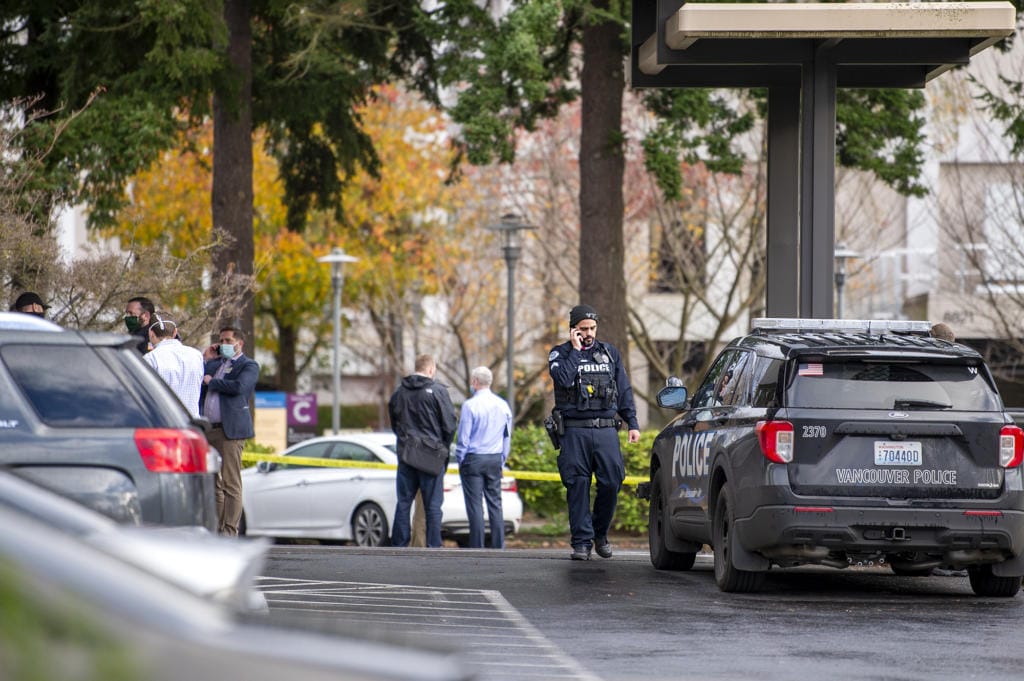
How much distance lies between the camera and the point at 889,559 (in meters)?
11.7

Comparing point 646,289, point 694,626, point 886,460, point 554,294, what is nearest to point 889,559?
point 886,460

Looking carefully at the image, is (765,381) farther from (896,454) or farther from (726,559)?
(726,559)

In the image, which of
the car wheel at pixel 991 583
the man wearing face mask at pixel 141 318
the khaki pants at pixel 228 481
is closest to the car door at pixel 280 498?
the khaki pants at pixel 228 481

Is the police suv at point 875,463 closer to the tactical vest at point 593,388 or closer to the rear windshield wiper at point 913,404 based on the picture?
the rear windshield wiper at point 913,404

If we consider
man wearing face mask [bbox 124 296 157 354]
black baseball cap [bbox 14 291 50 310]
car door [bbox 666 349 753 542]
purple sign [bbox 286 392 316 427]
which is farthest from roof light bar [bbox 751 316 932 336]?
purple sign [bbox 286 392 316 427]

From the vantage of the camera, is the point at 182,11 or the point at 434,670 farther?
the point at 182,11

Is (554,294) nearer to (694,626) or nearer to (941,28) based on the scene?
(941,28)

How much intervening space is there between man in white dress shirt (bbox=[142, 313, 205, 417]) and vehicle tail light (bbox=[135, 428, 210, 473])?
6223 millimetres

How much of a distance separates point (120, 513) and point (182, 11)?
12820 millimetres

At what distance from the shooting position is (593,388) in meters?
13.7

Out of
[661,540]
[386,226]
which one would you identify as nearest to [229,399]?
[661,540]

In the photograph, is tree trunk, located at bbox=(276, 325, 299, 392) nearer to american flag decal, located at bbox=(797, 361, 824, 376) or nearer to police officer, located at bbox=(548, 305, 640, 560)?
police officer, located at bbox=(548, 305, 640, 560)

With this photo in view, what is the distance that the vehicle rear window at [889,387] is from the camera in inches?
437

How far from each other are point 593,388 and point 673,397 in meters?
0.91
